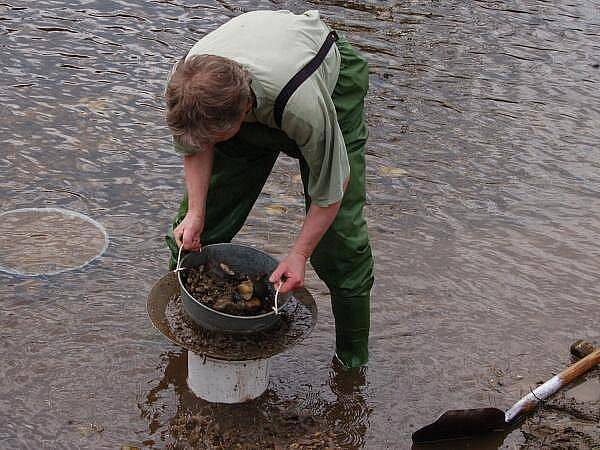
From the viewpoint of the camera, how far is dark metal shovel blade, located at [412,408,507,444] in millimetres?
3480

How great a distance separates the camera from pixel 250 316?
3.20 metres

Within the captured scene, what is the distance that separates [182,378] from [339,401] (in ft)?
2.37

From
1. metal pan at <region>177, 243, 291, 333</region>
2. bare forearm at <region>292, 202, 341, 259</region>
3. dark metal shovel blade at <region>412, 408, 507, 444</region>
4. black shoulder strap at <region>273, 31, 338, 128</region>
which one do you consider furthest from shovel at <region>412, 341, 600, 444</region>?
black shoulder strap at <region>273, 31, 338, 128</region>

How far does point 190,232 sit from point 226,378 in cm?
65

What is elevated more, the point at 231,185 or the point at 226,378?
the point at 231,185

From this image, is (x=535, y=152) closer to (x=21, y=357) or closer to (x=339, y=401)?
(x=339, y=401)

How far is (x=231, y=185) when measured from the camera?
3590 millimetres

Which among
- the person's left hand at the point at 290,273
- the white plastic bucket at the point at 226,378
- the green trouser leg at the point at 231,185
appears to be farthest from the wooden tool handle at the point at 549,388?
the green trouser leg at the point at 231,185

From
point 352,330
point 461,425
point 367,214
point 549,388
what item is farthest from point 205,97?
point 367,214

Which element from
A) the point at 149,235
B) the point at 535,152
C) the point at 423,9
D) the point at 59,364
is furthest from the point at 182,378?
the point at 423,9

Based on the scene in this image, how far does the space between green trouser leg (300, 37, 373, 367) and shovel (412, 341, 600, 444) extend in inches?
23.6

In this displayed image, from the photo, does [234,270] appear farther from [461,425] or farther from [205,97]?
[461,425]

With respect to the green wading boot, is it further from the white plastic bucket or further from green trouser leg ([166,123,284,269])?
green trouser leg ([166,123,284,269])

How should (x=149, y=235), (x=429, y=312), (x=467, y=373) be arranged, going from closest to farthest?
(x=467, y=373)
(x=429, y=312)
(x=149, y=235)
